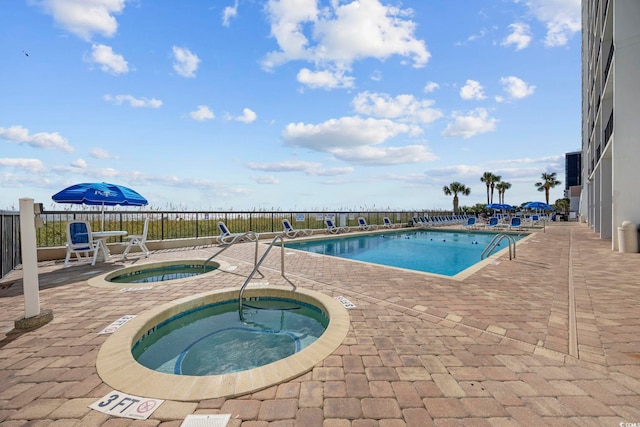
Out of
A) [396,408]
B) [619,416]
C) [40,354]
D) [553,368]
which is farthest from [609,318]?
[40,354]

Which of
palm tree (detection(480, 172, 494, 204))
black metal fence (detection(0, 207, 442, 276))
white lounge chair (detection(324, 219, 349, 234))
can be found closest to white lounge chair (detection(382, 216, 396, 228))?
black metal fence (detection(0, 207, 442, 276))

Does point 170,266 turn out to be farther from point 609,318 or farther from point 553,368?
point 609,318

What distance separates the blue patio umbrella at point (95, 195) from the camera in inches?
260

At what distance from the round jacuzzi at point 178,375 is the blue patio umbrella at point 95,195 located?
184 inches

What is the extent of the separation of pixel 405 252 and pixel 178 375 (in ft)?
33.8

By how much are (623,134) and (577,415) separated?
36.9 feet

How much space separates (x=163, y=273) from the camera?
23.2 ft

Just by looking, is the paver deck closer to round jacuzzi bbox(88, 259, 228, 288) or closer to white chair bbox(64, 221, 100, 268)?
round jacuzzi bbox(88, 259, 228, 288)

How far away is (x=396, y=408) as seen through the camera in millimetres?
1864

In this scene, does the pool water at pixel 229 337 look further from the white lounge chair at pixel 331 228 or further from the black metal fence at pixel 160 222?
the white lounge chair at pixel 331 228

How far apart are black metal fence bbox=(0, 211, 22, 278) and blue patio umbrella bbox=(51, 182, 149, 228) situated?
0.90 meters

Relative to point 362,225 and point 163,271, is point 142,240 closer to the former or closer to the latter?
point 163,271

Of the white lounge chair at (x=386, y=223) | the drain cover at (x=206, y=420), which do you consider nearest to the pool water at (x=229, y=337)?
the drain cover at (x=206, y=420)

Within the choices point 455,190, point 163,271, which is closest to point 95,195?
point 163,271
